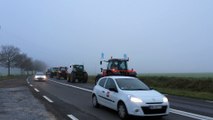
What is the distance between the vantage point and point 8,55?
87750 mm

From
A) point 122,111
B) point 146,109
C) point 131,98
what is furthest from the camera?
point 122,111

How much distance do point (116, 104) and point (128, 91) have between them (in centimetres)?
66

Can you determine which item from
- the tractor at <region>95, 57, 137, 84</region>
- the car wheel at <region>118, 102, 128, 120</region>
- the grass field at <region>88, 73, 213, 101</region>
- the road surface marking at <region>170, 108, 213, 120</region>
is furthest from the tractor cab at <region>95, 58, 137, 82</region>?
the car wheel at <region>118, 102, 128, 120</region>

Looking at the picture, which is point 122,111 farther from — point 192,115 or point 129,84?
point 192,115

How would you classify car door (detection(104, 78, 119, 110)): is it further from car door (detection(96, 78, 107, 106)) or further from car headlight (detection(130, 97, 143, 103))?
car headlight (detection(130, 97, 143, 103))

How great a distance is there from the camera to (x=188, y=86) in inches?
1211

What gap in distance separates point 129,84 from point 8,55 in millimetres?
79064

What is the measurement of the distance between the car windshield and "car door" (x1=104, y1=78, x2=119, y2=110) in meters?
0.23

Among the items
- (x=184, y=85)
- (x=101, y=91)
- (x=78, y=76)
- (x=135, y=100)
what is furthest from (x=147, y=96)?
(x=78, y=76)

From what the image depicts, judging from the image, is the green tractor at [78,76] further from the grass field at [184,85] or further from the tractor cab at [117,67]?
the tractor cab at [117,67]

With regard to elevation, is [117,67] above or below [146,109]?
above

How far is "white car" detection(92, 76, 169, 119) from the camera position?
1084 cm

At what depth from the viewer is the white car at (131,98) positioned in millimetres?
10836

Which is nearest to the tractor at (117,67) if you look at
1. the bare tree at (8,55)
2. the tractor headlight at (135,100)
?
the tractor headlight at (135,100)
